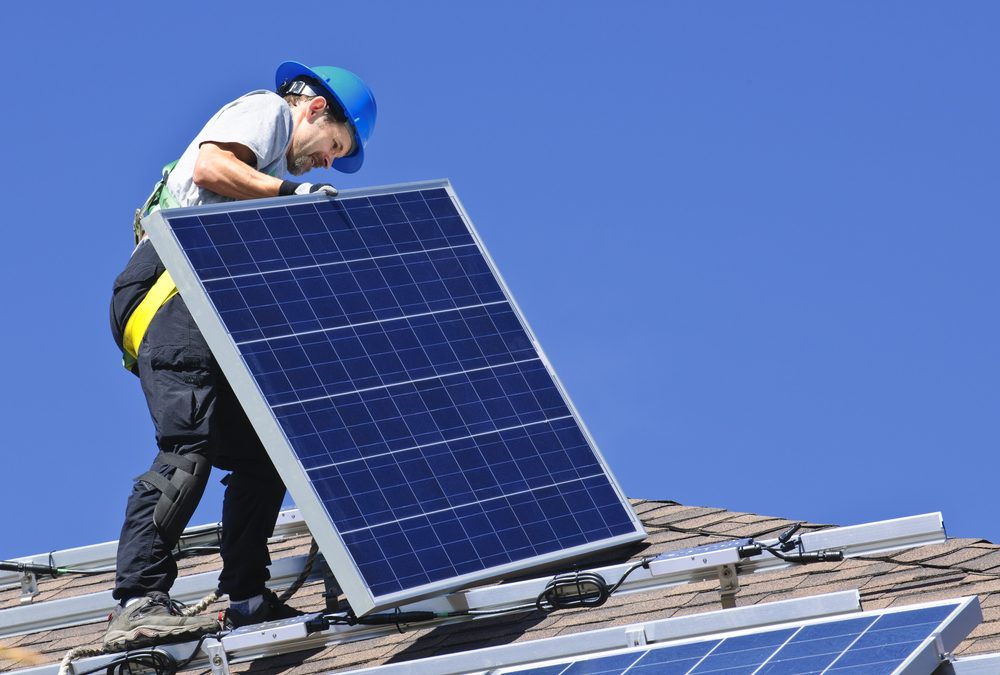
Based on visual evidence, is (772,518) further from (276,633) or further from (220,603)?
(276,633)

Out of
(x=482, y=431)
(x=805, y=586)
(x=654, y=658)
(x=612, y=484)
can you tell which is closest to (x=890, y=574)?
(x=805, y=586)

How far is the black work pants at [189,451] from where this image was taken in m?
6.61

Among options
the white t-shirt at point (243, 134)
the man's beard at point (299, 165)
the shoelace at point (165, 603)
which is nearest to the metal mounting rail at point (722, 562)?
the shoelace at point (165, 603)

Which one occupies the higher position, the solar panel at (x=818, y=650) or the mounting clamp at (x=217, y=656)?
the mounting clamp at (x=217, y=656)

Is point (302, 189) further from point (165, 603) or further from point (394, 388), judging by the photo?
point (165, 603)

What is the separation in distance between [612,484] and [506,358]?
0.70m

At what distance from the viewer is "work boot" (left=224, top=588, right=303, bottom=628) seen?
709 cm

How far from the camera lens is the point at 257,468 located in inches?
281

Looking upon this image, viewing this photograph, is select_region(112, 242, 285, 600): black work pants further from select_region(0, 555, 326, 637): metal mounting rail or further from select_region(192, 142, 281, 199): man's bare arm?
select_region(192, 142, 281, 199): man's bare arm

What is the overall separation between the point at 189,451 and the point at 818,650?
2.85m

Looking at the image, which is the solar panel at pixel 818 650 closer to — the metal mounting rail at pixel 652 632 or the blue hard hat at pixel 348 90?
the metal mounting rail at pixel 652 632

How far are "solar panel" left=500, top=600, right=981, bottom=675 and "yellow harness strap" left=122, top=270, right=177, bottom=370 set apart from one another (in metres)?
2.39

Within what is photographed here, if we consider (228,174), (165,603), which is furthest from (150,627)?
(228,174)

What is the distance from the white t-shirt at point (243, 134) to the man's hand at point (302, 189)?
15 cm
